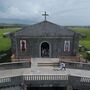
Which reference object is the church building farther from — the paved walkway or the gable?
the paved walkway

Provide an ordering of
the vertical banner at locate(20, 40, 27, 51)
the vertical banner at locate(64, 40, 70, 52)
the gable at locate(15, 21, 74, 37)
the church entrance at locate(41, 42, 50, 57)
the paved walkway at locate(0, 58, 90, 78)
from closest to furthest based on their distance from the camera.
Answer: the paved walkway at locate(0, 58, 90, 78), the gable at locate(15, 21, 74, 37), the vertical banner at locate(20, 40, 27, 51), the vertical banner at locate(64, 40, 70, 52), the church entrance at locate(41, 42, 50, 57)

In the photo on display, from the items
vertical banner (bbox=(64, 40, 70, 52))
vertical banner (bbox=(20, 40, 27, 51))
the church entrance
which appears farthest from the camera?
the church entrance

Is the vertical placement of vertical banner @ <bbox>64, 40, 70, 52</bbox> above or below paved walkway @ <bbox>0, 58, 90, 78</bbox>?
above

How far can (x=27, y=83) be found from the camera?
24.1 meters

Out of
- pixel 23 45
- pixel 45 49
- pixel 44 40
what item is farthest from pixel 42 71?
pixel 45 49

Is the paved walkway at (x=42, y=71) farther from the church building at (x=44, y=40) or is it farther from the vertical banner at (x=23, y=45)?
the vertical banner at (x=23, y=45)

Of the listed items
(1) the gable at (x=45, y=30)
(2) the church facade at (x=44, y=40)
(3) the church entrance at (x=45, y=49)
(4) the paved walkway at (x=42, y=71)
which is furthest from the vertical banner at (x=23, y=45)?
(4) the paved walkway at (x=42, y=71)

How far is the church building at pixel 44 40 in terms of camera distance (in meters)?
35.2

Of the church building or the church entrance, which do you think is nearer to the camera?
the church building

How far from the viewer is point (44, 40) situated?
3531 cm

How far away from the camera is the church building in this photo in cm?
3522

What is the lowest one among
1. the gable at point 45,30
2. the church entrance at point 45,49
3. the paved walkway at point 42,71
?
the paved walkway at point 42,71

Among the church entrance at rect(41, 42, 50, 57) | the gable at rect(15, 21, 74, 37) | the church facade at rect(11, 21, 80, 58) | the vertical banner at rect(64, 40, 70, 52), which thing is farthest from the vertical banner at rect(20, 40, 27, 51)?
the vertical banner at rect(64, 40, 70, 52)

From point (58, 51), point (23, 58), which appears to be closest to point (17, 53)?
point (23, 58)
